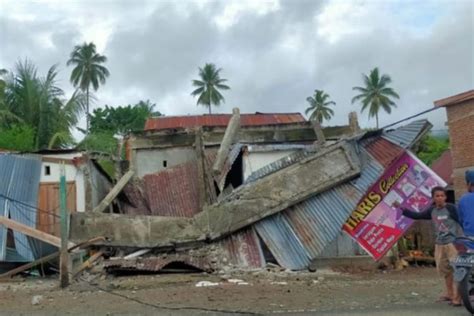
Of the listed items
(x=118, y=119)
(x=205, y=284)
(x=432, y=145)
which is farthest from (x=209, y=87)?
(x=205, y=284)

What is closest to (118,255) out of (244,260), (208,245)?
(208,245)

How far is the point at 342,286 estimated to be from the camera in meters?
10.3

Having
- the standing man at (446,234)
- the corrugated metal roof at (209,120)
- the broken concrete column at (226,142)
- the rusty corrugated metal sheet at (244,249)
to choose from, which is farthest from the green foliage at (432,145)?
the standing man at (446,234)

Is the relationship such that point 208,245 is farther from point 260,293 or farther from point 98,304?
point 98,304

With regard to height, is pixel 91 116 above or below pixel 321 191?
above

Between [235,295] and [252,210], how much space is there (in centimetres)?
379

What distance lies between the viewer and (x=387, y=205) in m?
13.2

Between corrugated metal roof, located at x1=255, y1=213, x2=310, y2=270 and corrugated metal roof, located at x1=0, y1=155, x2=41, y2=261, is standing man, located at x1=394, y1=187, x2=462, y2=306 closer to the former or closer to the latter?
corrugated metal roof, located at x1=255, y1=213, x2=310, y2=270

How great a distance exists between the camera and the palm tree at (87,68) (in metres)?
49.2

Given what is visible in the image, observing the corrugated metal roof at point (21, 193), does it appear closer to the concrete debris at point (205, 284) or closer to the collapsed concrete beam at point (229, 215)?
the collapsed concrete beam at point (229, 215)

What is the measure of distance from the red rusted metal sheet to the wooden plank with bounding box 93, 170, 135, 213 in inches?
257

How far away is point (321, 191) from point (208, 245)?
9.86ft

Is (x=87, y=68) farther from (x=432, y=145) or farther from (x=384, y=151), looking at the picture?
(x=384, y=151)

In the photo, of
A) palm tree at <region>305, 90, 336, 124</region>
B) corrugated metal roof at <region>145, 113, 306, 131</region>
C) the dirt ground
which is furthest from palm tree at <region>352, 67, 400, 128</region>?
the dirt ground
